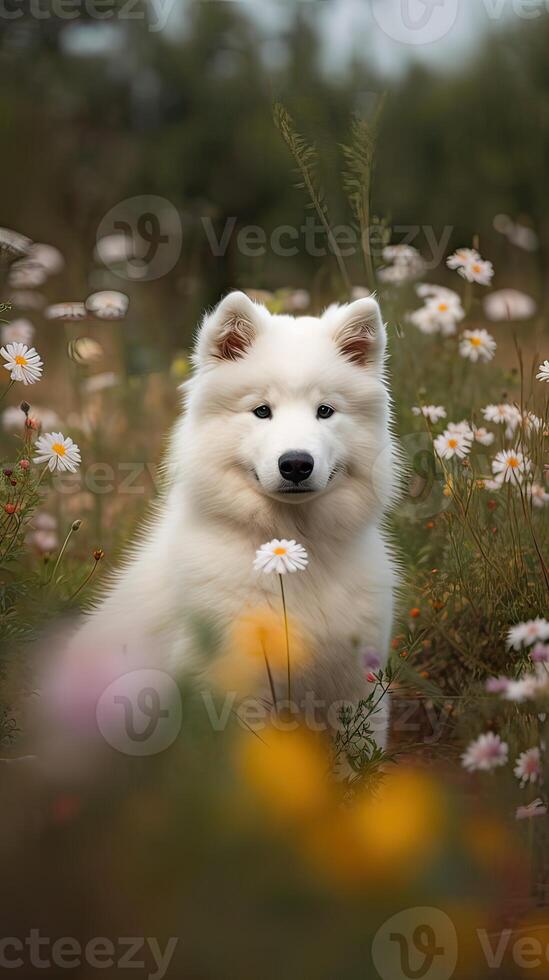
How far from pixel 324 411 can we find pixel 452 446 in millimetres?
426

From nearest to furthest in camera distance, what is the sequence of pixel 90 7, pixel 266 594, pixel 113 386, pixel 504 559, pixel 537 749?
pixel 537 749 < pixel 266 594 < pixel 504 559 < pixel 113 386 < pixel 90 7

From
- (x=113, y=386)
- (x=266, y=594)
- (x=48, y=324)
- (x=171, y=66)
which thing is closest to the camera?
(x=266, y=594)

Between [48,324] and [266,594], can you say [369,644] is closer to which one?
[266,594]

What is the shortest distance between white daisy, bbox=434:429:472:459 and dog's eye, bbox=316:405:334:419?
0.35 metres

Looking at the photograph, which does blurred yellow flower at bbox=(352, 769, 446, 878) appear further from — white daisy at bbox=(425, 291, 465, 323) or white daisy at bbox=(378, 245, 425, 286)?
white daisy at bbox=(378, 245, 425, 286)

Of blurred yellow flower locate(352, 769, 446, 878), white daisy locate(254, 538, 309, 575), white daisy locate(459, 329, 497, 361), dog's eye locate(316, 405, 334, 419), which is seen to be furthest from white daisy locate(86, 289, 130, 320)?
blurred yellow flower locate(352, 769, 446, 878)

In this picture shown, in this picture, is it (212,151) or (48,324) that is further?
(212,151)

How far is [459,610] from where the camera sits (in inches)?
122

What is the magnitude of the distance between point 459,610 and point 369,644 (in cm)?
44

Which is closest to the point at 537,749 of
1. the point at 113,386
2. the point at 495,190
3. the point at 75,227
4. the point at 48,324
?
the point at 113,386

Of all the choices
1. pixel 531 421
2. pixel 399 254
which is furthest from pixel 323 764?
pixel 399 254

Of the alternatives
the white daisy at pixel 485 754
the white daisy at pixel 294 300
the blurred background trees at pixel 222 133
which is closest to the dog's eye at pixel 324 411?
the white daisy at pixel 485 754

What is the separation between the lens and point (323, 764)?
2.31 metres

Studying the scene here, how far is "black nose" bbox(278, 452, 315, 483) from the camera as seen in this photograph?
253 cm
